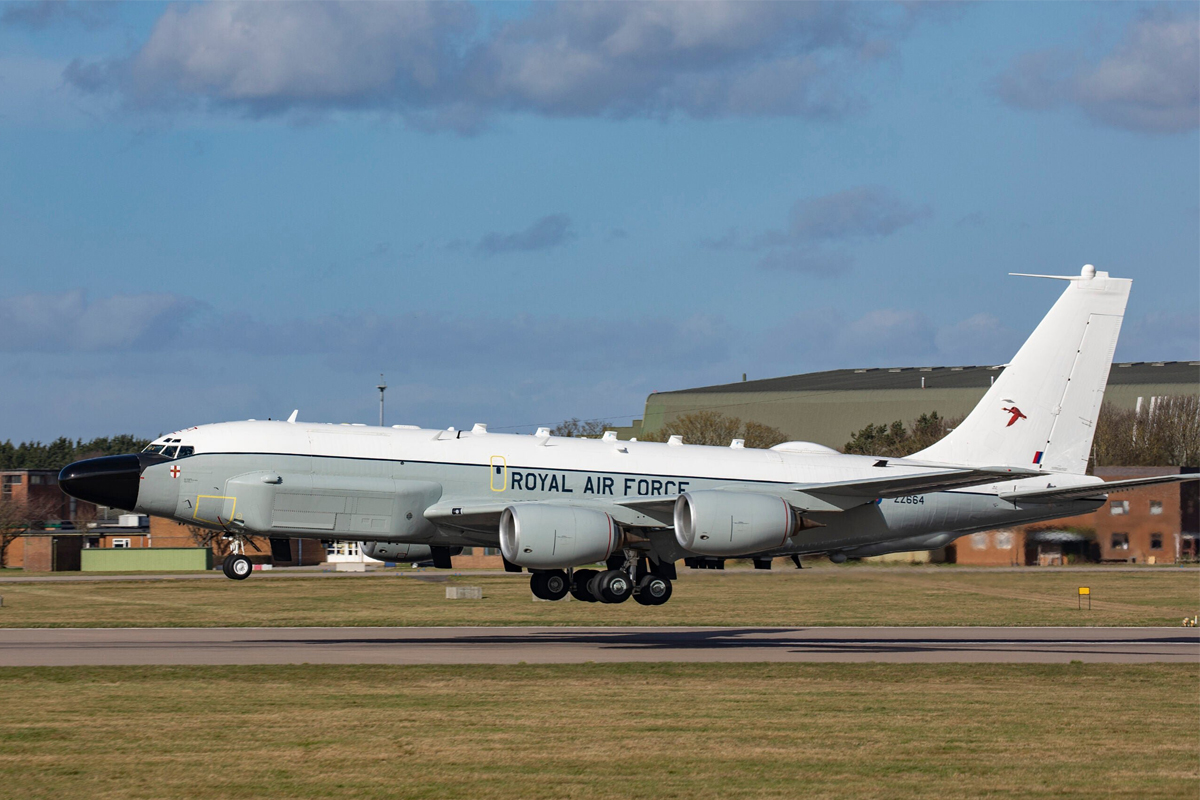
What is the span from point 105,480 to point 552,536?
37.7 feet

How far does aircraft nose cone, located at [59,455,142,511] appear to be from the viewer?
3338 centimetres

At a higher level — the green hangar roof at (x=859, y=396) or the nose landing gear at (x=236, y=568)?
the green hangar roof at (x=859, y=396)

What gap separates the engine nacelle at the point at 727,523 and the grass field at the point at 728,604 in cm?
1091

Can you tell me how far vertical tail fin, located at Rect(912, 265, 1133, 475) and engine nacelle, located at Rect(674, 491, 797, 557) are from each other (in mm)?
8903

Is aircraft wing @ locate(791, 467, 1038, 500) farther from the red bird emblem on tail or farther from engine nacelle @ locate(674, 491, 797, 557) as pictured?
the red bird emblem on tail

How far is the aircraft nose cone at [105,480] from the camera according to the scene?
3338 centimetres

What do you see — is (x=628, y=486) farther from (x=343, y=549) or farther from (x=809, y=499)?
(x=343, y=549)

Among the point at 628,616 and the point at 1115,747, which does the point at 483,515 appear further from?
the point at 1115,747

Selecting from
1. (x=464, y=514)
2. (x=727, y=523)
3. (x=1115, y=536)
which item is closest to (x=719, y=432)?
(x=1115, y=536)

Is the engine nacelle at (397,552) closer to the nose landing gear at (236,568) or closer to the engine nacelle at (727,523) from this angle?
the nose landing gear at (236,568)

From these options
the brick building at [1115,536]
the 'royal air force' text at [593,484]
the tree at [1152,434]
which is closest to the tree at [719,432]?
the tree at [1152,434]

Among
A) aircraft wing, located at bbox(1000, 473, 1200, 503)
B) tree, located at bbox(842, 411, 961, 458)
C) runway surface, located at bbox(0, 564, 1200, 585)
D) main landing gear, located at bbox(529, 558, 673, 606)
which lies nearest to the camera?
main landing gear, located at bbox(529, 558, 673, 606)

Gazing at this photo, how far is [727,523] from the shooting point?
115 ft

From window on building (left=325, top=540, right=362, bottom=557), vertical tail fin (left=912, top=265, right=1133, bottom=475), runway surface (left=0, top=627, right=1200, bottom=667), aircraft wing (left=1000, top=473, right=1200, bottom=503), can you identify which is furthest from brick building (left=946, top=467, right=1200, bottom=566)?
window on building (left=325, top=540, right=362, bottom=557)
